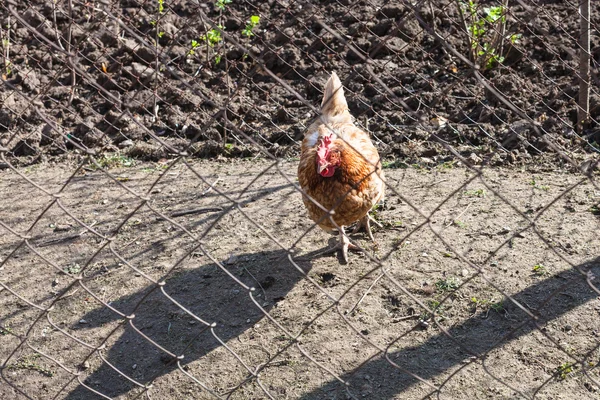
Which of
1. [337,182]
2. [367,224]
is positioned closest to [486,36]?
[367,224]

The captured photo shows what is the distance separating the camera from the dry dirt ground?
2.99 m

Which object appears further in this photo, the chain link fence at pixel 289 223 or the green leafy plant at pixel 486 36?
the green leafy plant at pixel 486 36

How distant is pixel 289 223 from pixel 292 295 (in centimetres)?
74

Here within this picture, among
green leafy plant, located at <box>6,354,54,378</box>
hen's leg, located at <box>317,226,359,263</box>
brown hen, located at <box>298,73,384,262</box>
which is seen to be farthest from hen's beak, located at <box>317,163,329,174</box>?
green leafy plant, located at <box>6,354,54,378</box>

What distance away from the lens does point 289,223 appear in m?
4.32

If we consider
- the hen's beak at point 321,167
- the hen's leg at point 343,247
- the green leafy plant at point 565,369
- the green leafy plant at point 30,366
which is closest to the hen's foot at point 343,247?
the hen's leg at point 343,247

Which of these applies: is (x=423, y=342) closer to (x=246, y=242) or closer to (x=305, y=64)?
(x=246, y=242)

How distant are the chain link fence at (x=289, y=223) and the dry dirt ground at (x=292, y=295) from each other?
0.6 inches

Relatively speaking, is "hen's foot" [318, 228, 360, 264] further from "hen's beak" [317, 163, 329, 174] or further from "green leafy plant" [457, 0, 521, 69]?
"green leafy plant" [457, 0, 521, 69]

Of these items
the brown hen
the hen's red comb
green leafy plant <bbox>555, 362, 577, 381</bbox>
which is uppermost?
the hen's red comb

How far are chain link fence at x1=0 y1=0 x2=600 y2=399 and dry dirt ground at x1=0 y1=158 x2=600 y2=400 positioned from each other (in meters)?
0.01

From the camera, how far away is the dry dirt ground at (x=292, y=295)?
9.81 feet

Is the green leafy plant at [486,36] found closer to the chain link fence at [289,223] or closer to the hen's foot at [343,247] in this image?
the chain link fence at [289,223]

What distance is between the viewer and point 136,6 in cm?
676
